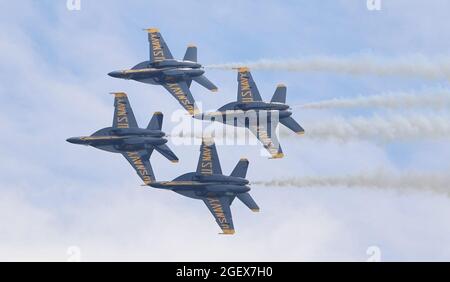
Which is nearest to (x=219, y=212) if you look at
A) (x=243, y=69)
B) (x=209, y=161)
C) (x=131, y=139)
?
(x=209, y=161)

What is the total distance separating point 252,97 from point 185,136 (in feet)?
26.7

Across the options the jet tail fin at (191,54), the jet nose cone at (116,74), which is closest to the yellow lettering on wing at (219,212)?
the jet tail fin at (191,54)

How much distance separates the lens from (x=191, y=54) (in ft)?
433

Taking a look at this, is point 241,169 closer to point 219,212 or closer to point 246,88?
point 219,212

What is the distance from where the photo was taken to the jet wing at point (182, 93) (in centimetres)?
13138

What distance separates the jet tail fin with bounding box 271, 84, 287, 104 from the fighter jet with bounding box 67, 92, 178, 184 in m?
12.0

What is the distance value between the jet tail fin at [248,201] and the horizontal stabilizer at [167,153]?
891 centimetres

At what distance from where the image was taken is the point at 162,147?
414ft

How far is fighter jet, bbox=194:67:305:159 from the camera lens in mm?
123562

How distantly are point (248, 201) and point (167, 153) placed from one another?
35.6 feet

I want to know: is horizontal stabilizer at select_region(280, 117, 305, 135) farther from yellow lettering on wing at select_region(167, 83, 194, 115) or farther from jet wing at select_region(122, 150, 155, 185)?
jet wing at select_region(122, 150, 155, 185)
